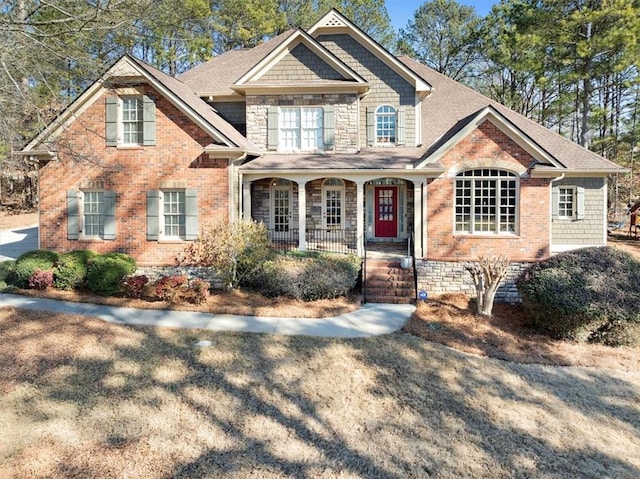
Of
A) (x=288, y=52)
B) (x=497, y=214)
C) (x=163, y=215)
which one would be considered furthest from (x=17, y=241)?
(x=497, y=214)

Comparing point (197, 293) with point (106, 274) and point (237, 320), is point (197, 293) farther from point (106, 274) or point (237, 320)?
point (106, 274)

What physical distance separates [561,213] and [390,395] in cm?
1325

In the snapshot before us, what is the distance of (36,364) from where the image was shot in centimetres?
678

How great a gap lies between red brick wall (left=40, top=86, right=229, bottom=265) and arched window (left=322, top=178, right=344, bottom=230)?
4306 mm

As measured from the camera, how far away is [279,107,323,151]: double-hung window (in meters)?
15.0

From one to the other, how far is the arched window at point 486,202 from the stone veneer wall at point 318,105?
4294 millimetres

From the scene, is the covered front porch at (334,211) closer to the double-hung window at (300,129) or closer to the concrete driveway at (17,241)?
the double-hung window at (300,129)

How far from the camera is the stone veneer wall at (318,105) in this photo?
14.8 m

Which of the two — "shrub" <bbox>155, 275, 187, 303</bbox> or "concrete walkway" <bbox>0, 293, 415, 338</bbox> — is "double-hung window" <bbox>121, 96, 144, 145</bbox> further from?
"concrete walkway" <bbox>0, 293, 415, 338</bbox>

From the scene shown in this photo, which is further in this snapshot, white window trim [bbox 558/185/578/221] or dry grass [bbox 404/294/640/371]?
white window trim [bbox 558/185/578/221]

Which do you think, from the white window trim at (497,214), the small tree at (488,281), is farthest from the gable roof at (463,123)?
the small tree at (488,281)

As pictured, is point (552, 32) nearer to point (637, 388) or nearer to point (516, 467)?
point (637, 388)

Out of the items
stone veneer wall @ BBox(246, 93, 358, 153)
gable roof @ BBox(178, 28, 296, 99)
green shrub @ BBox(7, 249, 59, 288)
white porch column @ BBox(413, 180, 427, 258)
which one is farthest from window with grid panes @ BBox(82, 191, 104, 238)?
white porch column @ BBox(413, 180, 427, 258)

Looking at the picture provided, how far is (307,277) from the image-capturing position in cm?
1138
